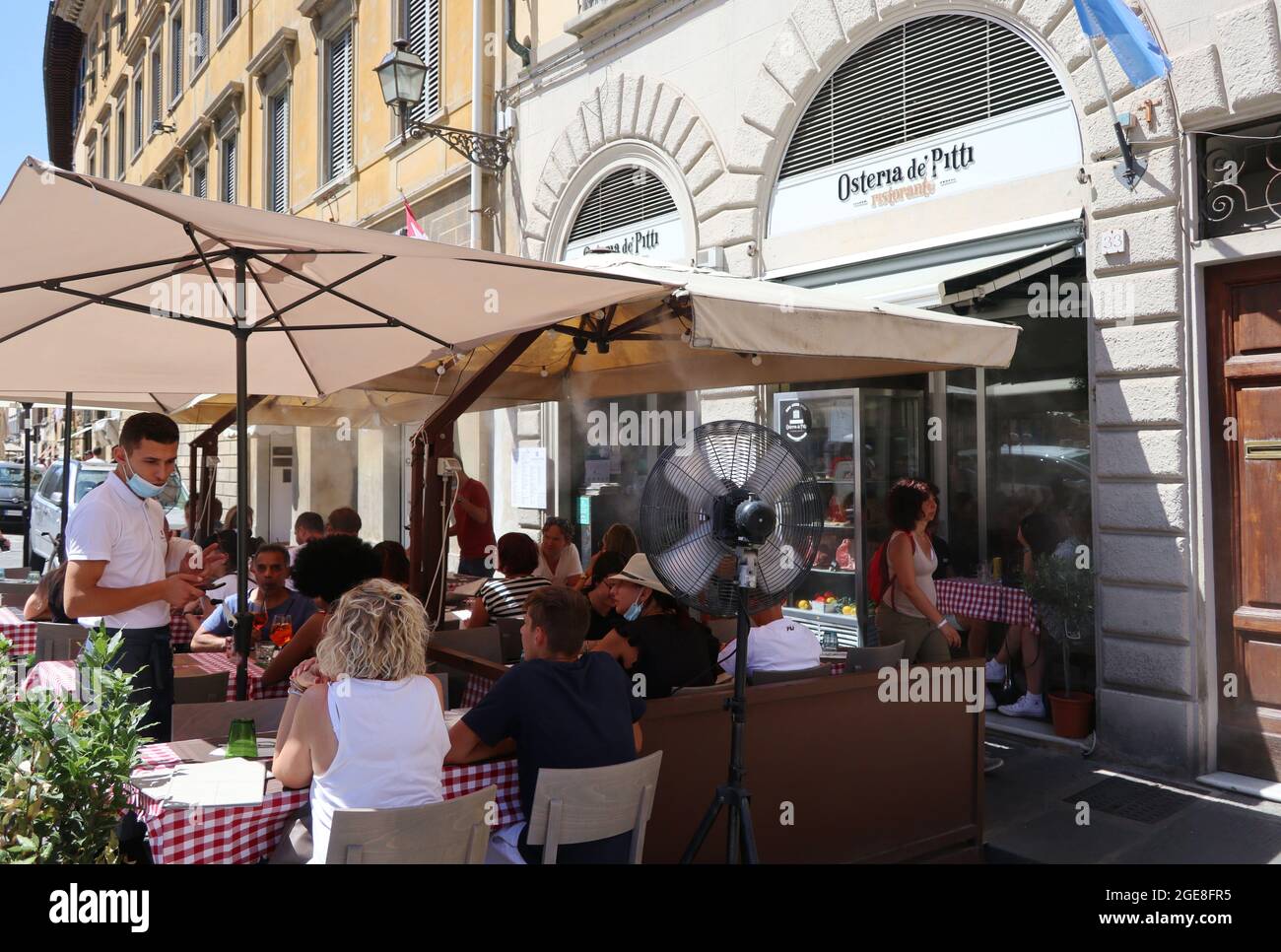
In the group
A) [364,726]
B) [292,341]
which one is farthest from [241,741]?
[292,341]

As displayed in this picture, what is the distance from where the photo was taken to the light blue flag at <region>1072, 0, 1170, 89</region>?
18.8 feet

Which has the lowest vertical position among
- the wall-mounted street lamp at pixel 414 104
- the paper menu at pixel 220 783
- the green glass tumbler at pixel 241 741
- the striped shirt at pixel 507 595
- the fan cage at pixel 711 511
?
the paper menu at pixel 220 783

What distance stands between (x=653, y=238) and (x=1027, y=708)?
5.98 meters

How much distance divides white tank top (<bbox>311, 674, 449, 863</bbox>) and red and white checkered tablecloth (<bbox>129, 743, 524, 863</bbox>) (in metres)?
0.14

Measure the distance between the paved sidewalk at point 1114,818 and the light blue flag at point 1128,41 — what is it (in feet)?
12.8

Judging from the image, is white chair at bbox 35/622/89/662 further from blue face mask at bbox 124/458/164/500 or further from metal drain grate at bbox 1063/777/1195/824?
metal drain grate at bbox 1063/777/1195/824

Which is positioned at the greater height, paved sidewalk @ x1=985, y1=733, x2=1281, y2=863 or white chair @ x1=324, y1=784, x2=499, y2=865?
white chair @ x1=324, y1=784, x2=499, y2=865

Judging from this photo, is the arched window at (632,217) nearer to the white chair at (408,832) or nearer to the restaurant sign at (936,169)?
the restaurant sign at (936,169)

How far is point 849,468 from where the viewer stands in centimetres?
776

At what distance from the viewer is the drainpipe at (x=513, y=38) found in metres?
12.3

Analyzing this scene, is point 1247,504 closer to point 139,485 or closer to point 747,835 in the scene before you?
point 747,835

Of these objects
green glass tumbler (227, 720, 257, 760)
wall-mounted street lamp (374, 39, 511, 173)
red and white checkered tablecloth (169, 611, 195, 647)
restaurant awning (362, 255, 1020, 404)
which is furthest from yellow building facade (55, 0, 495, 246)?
green glass tumbler (227, 720, 257, 760)

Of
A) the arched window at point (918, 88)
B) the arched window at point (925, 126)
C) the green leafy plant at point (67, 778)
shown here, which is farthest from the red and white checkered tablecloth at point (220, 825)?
the arched window at point (918, 88)
